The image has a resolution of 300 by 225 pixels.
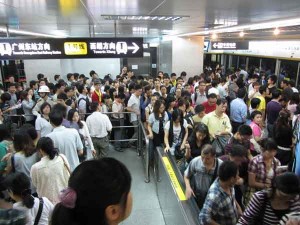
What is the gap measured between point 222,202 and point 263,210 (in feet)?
1.16

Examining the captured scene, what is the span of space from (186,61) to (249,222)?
1045cm

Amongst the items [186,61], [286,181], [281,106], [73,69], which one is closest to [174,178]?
[286,181]

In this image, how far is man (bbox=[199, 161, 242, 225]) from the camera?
2.47 meters

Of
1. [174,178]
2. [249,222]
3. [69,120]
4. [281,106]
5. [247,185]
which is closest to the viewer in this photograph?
[249,222]

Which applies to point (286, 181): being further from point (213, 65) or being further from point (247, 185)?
point (213, 65)

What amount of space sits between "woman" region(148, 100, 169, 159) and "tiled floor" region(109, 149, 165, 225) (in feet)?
2.23

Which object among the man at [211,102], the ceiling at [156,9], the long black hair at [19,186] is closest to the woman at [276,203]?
the ceiling at [156,9]

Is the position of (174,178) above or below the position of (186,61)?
below

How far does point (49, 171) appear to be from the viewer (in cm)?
305

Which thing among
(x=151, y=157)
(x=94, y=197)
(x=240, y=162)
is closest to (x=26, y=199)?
(x=94, y=197)

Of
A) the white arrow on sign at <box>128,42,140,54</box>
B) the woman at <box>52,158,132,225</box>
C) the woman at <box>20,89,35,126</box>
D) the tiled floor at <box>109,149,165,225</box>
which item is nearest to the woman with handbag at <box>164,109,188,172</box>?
the tiled floor at <box>109,149,165,225</box>

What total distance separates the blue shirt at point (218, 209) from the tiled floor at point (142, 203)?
1.78 m

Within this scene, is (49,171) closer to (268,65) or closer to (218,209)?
(218,209)

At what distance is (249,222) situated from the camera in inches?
95.2
